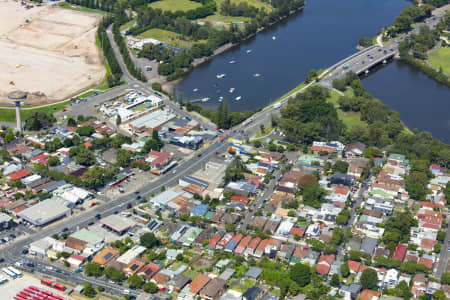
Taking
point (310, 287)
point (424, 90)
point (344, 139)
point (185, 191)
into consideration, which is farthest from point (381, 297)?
point (424, 90)

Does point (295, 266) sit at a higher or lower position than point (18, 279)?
→ higher

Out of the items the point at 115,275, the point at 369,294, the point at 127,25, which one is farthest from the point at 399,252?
the point at 127,25

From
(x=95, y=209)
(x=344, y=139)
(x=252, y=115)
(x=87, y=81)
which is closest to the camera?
(x=95, y=209)

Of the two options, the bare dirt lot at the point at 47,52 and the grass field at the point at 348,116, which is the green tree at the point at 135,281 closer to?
the grass field at the point at 348,116

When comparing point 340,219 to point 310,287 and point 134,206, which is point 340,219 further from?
point 134,206

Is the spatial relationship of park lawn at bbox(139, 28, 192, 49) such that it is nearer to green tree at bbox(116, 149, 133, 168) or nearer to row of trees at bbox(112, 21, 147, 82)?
row of trees at bbox(112, 21, 147, 82)

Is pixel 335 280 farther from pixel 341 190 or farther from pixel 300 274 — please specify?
pixel 341 190

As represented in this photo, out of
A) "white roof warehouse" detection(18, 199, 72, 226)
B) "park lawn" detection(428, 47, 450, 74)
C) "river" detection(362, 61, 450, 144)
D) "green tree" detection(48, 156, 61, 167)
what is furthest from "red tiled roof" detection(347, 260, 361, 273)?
"park lawn" detection(428, 47, 450, 74)

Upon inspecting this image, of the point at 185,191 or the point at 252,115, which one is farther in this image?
the point at 252,115
